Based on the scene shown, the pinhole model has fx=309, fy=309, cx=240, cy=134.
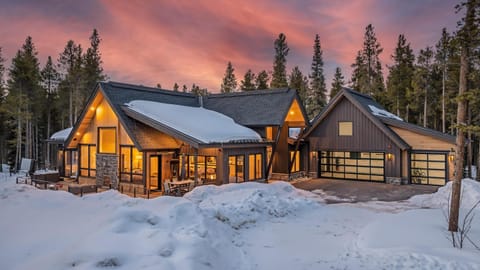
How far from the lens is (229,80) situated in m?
46.6

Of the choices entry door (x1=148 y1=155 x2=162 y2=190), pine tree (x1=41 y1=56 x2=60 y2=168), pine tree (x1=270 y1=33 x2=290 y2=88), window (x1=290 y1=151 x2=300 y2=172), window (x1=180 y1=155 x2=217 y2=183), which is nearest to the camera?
entry door (x1=148 y1=155 x2=162 y2=190)

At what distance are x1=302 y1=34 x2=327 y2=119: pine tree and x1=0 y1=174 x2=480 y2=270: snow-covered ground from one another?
86.4 feet

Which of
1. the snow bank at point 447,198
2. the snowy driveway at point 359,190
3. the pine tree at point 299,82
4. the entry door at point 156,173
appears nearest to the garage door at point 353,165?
the snowy driveway at point 359,190

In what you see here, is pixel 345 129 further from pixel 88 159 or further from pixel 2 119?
pixel 2 119

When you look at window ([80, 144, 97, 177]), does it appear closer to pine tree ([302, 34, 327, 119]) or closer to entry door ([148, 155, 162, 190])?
entry door ([148, 155, 162, 190])

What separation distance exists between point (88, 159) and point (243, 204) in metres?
11.5

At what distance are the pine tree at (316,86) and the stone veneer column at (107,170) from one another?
25408 millimetres

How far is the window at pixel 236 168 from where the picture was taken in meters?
16.2

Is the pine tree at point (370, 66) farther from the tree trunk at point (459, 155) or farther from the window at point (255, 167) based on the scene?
the tree trunk at point (459, 155)

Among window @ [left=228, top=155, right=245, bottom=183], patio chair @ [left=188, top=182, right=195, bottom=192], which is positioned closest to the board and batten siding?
window @ [left=228, top=155, right=245, bottom=183]

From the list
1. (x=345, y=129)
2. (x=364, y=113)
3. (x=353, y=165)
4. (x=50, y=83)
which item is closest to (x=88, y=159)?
(x=345, y=129)

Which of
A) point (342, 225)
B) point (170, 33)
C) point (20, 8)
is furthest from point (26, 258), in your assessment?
point (170, 33)

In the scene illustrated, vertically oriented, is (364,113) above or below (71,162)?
above

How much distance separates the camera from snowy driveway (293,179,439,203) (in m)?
14.3
